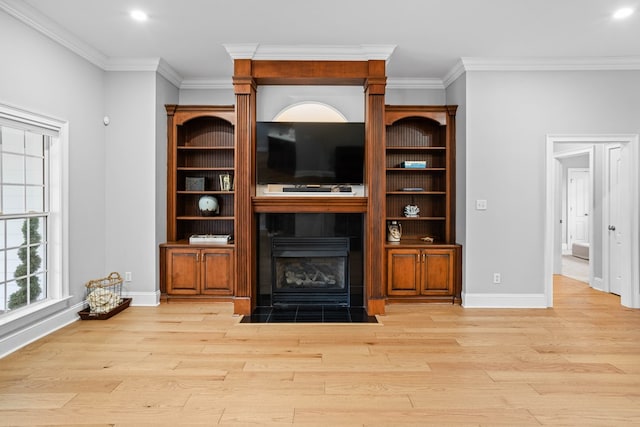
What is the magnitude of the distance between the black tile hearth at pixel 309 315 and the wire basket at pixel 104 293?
4.66 ft

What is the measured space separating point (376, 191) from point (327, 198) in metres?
0.55

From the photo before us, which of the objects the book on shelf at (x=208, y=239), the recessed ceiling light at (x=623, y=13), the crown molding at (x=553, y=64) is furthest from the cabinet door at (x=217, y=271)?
the recessed ceiling light at (x=623, y=13)

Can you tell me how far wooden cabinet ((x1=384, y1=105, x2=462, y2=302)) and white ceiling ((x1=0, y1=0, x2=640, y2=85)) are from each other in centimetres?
77

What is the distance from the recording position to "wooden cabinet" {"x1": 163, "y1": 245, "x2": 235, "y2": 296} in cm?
489

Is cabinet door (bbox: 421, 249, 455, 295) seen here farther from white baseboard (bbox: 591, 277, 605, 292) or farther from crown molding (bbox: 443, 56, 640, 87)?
white baseboard (bbox: 591, 277, 605, 292)

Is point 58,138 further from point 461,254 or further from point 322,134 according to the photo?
point 461,254

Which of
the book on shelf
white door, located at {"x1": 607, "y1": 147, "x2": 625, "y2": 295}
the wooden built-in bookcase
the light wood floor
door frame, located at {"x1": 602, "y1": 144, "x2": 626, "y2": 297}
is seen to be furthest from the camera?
door frame, located at {"x1": 602, "y1": 144, "x2": 626, "y2": 297}

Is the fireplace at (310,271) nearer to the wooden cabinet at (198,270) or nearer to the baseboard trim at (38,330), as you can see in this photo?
the wooden cabinet at (198,270)

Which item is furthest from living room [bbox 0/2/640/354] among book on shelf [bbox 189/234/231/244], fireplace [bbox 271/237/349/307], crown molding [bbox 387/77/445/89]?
fireplace [bbox 271/237/349/307]

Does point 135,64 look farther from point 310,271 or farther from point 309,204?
point 310,271

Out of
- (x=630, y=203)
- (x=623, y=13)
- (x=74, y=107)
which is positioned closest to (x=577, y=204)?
(x=630, y=203)

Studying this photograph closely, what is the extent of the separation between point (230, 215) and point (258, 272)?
982 millimetres

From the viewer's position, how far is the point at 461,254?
15.9 feet

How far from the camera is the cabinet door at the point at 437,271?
4.89 metres
